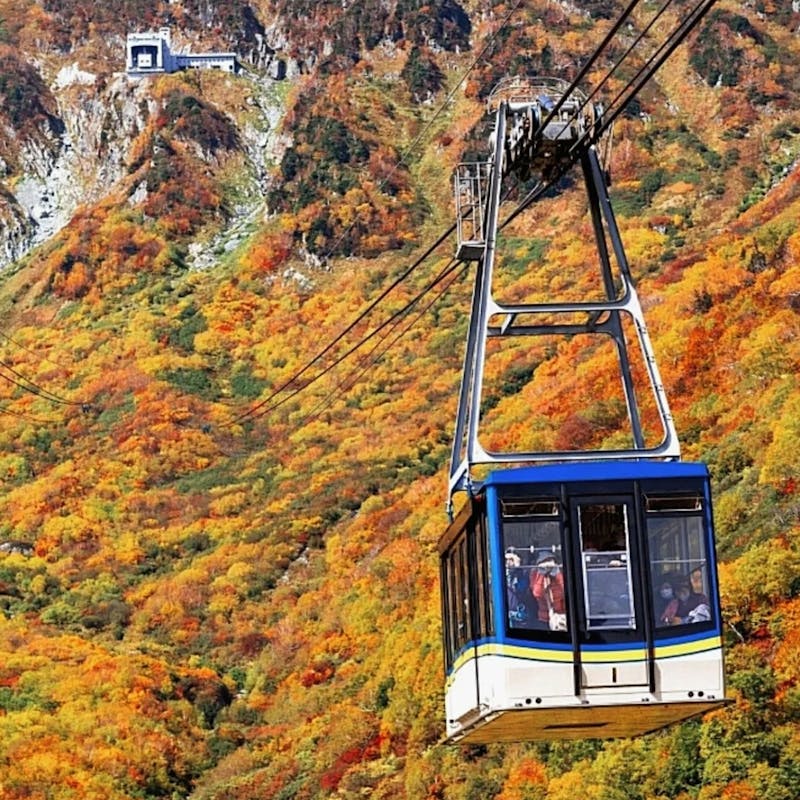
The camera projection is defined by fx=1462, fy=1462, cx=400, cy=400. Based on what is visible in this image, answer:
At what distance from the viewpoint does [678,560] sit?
15102 mm

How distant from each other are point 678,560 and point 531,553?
1.53 meters

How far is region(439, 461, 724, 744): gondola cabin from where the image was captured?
48.3ft

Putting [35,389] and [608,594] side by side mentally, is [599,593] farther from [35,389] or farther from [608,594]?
[35,389]

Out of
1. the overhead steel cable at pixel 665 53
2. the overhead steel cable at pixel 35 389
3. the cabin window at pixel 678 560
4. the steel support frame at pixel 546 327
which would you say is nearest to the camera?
the overhead steel cable at pixel 665 53

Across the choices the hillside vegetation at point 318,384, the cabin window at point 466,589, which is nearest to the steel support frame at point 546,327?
the cabin window at point 466,589

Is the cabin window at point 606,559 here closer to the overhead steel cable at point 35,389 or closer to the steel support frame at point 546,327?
the steel support frame at point 546,327

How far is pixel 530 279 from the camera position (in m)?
62.6

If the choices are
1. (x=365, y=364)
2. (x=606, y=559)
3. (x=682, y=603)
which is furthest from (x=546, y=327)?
(x=365, y=364)

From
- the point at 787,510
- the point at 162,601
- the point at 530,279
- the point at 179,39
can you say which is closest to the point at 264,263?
the point at 530,279

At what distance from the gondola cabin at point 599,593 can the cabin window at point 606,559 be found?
1 cm

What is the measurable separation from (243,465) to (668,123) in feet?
103

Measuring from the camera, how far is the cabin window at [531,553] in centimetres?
1495

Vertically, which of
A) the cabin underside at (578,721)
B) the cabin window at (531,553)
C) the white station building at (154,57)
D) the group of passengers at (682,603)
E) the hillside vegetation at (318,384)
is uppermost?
the white station building at (154,57)

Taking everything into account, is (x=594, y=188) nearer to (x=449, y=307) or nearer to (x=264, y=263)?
(x=449, y=307)
